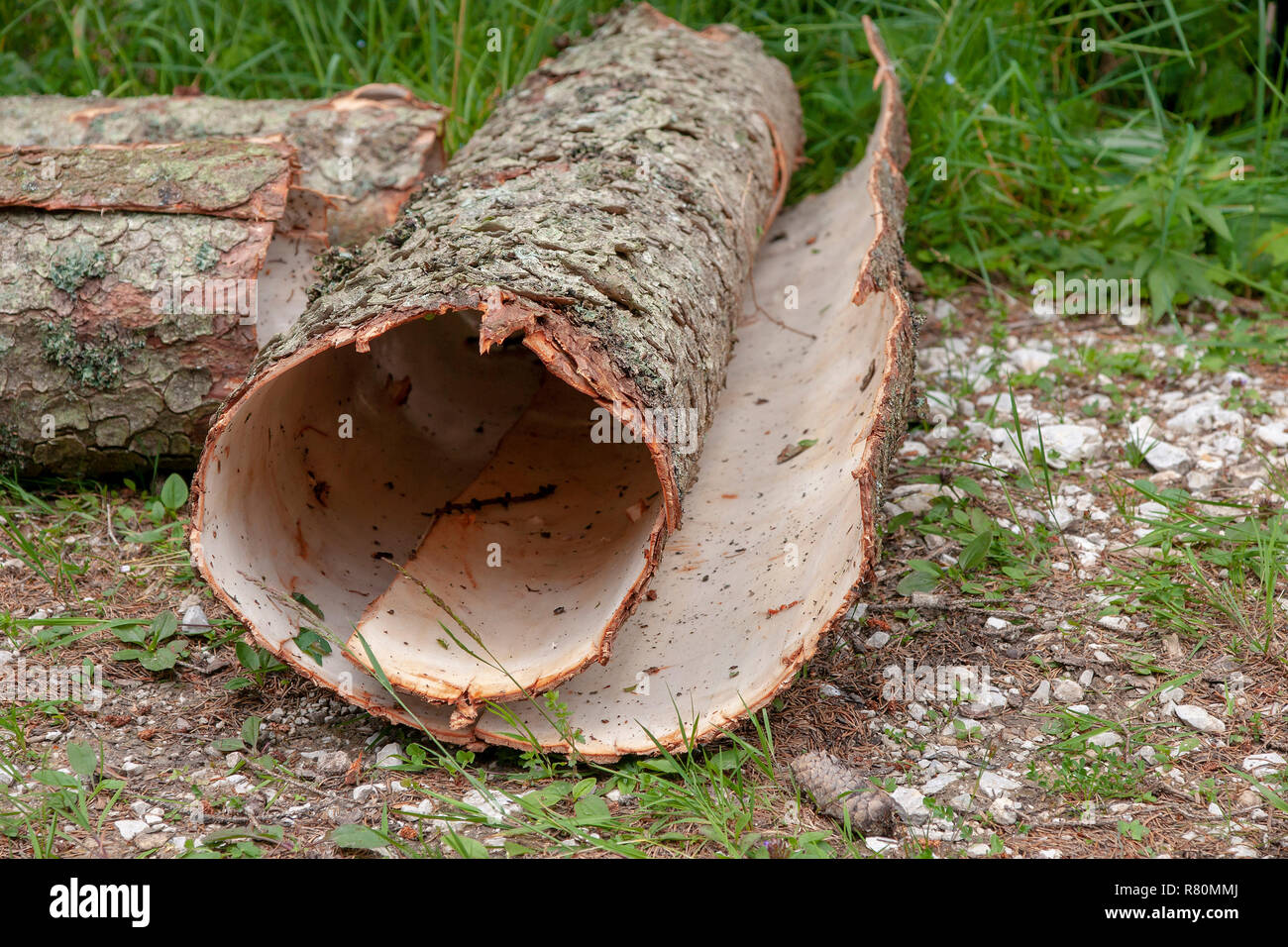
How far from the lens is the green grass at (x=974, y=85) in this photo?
3.77m

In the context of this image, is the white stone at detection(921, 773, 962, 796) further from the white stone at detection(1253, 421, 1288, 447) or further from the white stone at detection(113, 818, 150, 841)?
the white stone at detection(1253, 421, 1288, 447)

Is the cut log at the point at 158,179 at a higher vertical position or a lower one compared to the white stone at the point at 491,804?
higher

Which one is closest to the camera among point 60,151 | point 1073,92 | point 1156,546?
point 1156,546

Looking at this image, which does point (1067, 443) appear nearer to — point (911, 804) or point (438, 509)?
point (911, 804)

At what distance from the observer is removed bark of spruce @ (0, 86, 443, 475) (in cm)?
275

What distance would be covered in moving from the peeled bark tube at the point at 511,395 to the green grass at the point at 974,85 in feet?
2.36

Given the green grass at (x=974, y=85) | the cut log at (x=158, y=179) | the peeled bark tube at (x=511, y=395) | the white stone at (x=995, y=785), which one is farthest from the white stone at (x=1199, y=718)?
the cut log at (x=158, y=179)

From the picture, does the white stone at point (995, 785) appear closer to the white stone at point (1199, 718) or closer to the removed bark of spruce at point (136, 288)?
the white stone at point (1199, 718)

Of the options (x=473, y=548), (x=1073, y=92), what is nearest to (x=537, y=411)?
(x=473, y=548)

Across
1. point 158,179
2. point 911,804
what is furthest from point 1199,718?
point 158,179

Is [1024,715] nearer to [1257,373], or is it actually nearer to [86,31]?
[1257,373]

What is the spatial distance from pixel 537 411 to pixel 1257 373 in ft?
7.02

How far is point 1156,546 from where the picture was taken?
2658mm

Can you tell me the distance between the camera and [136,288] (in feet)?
9.01
